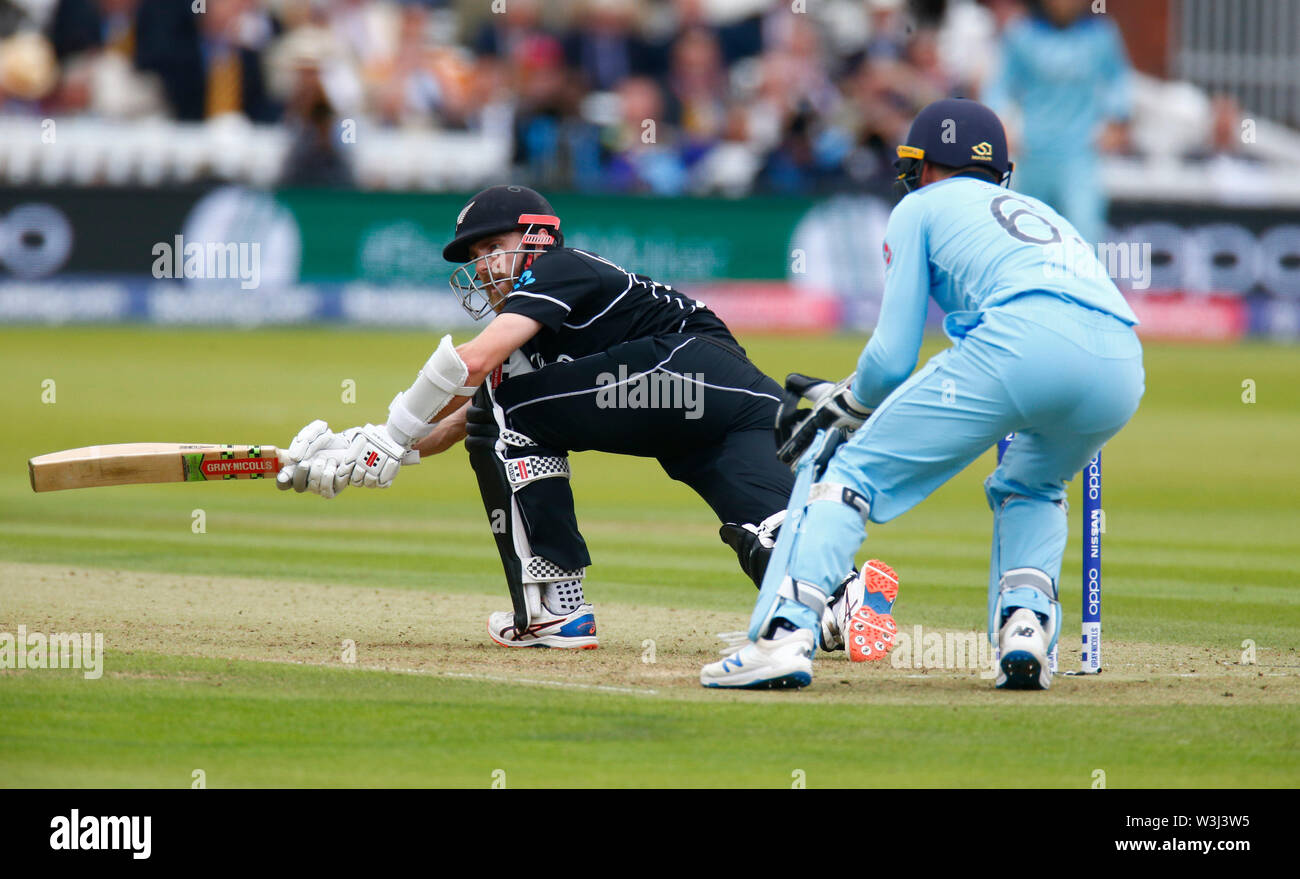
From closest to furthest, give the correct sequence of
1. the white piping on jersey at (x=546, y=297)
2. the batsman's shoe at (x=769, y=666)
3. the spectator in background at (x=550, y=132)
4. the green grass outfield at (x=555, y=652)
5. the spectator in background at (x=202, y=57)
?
1. the green grass outfield at (x=555, y=652)
2. the batsman's shoe at (x=769, y=666)
3. the white piping on jersey at (x=546, y=297)
4. the spectator in background at (x=550, y=132)
5. the spectator in background at (x=202, y=57)

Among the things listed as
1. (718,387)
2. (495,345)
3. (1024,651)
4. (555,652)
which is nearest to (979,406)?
(1024,651)

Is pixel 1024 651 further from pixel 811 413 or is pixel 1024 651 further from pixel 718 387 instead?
pixel 718 387

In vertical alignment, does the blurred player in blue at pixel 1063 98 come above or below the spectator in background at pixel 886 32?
below

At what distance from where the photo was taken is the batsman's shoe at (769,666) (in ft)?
18.7

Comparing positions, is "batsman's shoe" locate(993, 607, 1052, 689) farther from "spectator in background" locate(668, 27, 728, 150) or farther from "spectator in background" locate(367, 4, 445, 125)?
"spectator in background" locate(668, 27, 728, 150)

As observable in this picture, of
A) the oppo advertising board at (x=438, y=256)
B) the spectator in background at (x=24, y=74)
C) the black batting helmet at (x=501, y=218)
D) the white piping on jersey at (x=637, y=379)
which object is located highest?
the spectator in background at (x=24, y=74)

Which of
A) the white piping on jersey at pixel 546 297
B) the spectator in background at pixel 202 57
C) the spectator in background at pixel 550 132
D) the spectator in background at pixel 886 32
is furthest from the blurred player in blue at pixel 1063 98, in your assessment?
the white piping on jersey at pixel 546 297

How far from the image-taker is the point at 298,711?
546cm

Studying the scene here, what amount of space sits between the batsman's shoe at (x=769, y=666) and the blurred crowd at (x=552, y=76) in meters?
16.2

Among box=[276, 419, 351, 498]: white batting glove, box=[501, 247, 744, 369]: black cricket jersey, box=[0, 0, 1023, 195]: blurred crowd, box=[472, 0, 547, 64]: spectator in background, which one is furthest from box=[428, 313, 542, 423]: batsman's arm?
box=[472, 0, 547, 64]: spectator in background

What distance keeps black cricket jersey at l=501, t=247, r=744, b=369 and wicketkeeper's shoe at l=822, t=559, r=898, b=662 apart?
1.25 m

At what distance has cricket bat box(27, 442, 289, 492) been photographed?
6922 millimetres

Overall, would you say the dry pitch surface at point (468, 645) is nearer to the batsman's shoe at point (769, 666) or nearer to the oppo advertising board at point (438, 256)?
the batsman's shoe at point (769, 666)

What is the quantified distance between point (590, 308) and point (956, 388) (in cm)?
184
